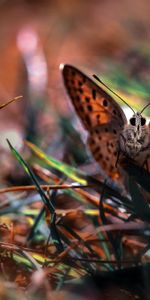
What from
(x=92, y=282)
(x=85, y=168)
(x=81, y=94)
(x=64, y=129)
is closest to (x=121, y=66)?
(x=64, y=129)

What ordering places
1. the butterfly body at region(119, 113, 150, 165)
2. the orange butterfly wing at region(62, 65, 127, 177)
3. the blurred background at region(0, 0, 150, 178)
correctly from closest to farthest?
the butterfly body at region(119, 113, 150, 165), the orange butterfly wing at region(62, 65, 127, 177), the blurred background at region(0, 0, 150, 178)

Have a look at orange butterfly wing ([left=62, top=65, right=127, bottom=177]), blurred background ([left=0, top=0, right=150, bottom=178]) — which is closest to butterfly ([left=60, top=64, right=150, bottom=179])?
orange butterfly wing ([left=62, top=65, right=127, bottom=177])

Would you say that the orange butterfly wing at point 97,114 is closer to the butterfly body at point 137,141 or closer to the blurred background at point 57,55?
the butterfly body at point 137,141

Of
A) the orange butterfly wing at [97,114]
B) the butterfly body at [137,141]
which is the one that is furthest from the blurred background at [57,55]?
the butterfly body at [137,141]

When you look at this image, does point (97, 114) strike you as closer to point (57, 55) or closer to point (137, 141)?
point (137, 141)

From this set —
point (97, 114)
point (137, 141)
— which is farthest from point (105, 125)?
point (137, 141)

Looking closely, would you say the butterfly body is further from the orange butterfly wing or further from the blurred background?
the blurred background

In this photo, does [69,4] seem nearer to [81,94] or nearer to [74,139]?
[74,139]
